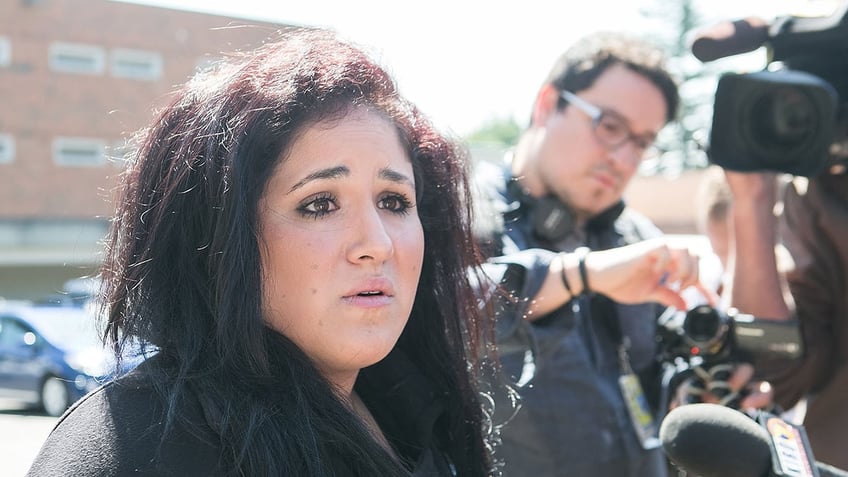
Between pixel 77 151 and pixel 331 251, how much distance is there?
90.5ft

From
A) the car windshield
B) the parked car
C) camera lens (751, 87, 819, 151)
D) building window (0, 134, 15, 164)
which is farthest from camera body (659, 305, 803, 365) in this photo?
building window (0, 134, 15, 164)

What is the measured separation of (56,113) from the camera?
26578 mm

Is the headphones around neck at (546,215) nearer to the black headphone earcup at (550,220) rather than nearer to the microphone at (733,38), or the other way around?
the black headphone earcup at (550,220)

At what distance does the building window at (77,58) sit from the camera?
26.7 m

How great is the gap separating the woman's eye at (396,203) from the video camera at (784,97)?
34.0 inches

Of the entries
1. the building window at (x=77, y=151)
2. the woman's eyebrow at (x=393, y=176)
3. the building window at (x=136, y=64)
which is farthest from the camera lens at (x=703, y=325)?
the building window at (x=136, y=64)

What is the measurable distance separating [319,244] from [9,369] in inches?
406

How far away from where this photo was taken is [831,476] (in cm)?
151

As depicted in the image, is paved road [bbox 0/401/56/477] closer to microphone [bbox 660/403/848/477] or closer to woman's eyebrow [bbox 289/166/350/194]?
woman's eyebrow [bbox 289/166/350/194]

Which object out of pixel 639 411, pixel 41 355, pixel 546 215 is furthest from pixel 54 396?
pixel 639 411

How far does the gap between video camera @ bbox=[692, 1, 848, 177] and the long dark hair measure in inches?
35.9

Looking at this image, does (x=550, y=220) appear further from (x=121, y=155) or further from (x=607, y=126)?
(x=121, y=155)

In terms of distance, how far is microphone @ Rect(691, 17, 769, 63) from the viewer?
212 centimetres

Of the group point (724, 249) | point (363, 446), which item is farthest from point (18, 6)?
point (363, 446)
